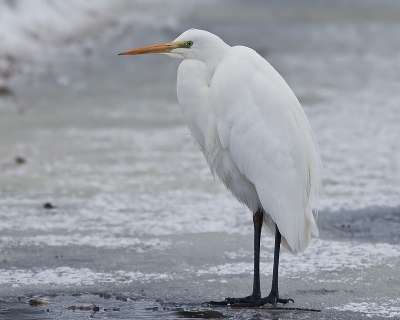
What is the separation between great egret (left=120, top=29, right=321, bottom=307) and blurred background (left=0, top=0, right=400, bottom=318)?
0.63m

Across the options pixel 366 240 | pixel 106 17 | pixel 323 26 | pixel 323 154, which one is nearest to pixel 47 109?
pixel 323 154

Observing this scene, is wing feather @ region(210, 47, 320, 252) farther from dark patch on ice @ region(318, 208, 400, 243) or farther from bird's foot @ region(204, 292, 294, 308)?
dark patch on ice @ region(318, 208, 400, 243)

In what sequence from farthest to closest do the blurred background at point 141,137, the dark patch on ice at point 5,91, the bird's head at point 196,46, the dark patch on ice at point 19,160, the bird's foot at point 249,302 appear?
the dark patch on ice at point 5,91 → the dark patch on ice at point 19,160 → the blurred background at point 141,137 → the bird's head at point 196,46 → the bird's foot at point 249,302

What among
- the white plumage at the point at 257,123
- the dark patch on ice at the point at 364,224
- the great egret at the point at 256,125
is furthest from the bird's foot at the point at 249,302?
the dark patch on ice at the point at 364,224

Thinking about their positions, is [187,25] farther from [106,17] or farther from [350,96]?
[350,96]

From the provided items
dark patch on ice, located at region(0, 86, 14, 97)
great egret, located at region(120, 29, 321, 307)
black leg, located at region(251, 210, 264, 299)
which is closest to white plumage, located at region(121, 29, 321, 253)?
great egret, located at region(120, 29, 321, 307)

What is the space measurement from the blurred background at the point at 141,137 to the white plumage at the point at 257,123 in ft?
2.18

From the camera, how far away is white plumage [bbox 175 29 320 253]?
13.9 ft

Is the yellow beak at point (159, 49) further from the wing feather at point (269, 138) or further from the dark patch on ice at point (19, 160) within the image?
the dark patch on ice at point (19, 160)

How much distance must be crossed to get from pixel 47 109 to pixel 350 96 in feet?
14.0

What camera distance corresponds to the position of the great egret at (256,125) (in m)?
4.23

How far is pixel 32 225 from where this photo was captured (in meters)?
5.69

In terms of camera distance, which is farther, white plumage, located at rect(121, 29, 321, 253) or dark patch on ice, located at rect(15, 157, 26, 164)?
dark patch on ice, located at rect(15, 157, 26, 164)

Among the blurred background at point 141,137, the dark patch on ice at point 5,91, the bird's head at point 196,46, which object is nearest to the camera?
the bird's head at point 196,46
